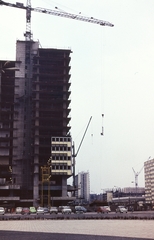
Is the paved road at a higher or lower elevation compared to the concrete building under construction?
lower

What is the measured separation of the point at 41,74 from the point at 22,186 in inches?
2282

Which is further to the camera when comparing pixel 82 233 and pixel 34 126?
pixel 34 126

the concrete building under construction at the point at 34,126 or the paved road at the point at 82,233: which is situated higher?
the concrete building under construction at the point at 34,126

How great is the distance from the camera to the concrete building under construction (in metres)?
166

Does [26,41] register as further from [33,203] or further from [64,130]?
[33,203]

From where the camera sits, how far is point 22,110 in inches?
7195

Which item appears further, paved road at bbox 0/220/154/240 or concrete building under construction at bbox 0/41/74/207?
concrete building under construction at bbox 0/41/74/207

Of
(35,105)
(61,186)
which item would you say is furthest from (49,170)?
(35,105)

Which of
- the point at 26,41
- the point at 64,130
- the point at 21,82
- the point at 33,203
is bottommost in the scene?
the point at 33,203

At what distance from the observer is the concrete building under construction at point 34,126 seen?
16625 cm

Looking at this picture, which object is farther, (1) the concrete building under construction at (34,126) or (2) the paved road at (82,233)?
(1) the concrete building under construction at (34,126)

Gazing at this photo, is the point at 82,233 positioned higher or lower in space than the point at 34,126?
lower

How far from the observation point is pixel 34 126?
559 feet

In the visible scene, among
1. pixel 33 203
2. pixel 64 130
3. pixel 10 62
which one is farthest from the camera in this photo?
pixel 10 62
